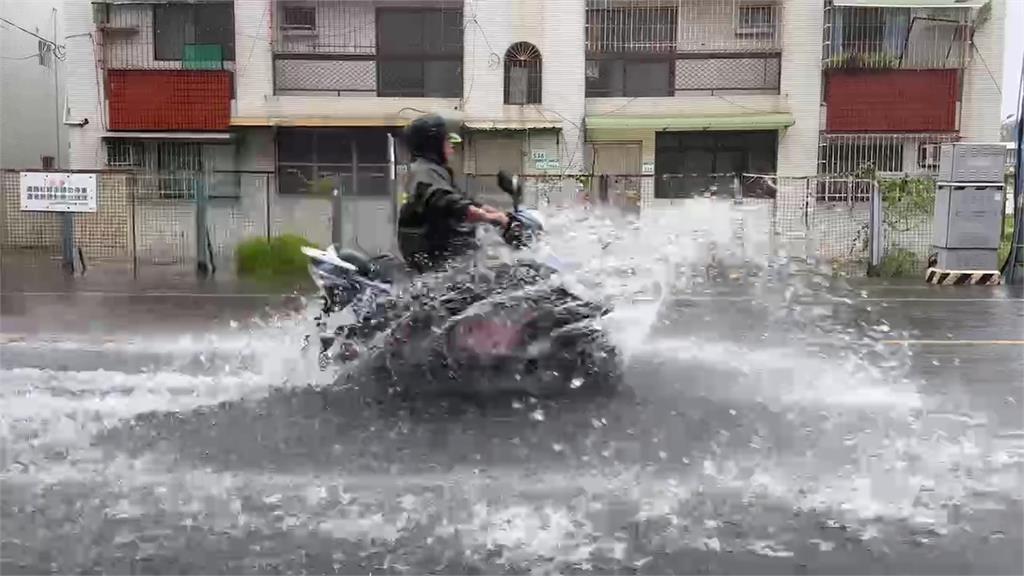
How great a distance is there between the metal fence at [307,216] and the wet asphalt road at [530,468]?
8483 mm

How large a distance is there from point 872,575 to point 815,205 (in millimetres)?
14323

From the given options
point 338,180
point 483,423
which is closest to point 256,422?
point 483,423

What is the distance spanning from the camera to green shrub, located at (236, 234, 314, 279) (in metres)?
16.1

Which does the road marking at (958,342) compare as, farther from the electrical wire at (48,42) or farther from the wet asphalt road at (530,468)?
the electrical wire at (48,42)

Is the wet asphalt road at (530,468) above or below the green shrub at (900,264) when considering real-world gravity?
below

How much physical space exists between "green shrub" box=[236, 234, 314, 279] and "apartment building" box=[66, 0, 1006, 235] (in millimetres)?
3518

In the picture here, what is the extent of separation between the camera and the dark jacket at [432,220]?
6.30 meters

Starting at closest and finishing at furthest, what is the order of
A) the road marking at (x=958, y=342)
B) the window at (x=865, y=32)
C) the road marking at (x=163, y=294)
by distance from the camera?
1. the road marking at (x=958, y=342)
2. the road marking at (x=163, y=294)
3. the window at (x=865, y=32)

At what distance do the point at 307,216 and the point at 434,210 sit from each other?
1137 centimetres

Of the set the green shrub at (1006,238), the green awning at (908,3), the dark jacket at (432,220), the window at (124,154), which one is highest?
the green awning at (908,3)

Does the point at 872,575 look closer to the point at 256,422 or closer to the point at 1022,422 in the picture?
the point at 1022,422

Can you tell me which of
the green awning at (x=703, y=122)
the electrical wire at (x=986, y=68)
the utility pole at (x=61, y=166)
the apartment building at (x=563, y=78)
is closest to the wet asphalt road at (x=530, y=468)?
the utility pole at (x=61, y=166)

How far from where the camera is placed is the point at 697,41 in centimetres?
2030

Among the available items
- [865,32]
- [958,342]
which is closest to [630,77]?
[865,32]
